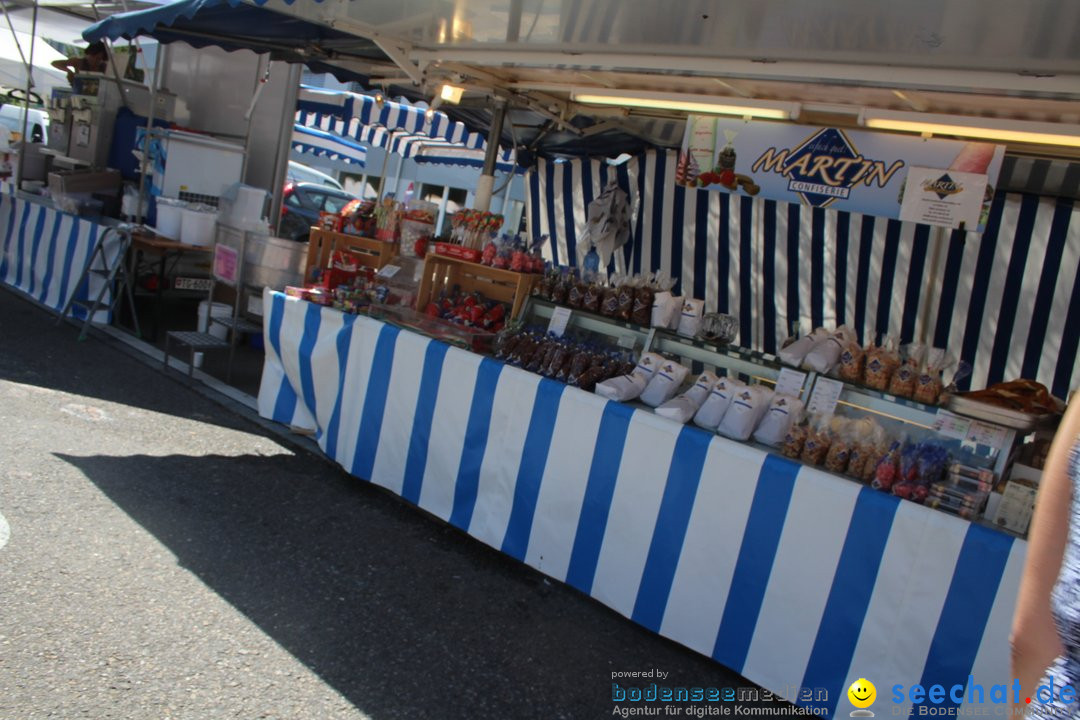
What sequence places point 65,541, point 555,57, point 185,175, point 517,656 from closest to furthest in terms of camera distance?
point 517,656
point 65,541
point 555,57
point 185,175

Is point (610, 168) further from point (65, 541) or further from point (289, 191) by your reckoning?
point (289, 191)

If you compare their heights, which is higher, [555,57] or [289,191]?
[555,57]

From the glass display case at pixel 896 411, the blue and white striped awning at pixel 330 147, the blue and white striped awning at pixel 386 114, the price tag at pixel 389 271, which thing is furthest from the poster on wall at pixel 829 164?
the blue and white striped awning at pixel 330 147

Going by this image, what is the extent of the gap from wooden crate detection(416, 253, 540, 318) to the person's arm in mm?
4209

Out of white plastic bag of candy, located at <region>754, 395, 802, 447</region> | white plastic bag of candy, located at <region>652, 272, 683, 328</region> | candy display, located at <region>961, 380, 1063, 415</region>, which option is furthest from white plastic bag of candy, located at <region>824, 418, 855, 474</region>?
white plastic bag of candy, located at <region>652, 272, 683, 328</region>

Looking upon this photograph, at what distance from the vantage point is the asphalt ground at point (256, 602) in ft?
9.50

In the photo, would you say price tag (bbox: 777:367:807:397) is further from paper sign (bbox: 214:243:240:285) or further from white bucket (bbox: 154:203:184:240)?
white bucket (bbox: 154:203:184:240)

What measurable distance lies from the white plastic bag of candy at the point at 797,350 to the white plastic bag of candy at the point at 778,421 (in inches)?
9.6

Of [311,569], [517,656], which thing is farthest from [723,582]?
[311,569]

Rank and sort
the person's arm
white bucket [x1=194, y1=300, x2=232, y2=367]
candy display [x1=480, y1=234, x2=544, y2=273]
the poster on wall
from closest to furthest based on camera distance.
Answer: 1. the person's arm
2. the poster on wall
3. candy display [x1=480, y1=234, x2=544, y2=273]
4. white bucket [x1=194, y1=300, x2=232, y2=367]

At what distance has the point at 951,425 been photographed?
3713mm

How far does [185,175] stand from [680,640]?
6998 millimetres

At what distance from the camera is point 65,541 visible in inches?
145

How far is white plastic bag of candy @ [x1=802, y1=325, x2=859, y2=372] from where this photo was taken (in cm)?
405
